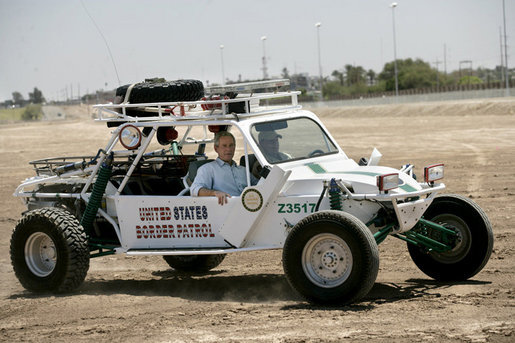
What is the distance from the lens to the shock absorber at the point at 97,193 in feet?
31.9

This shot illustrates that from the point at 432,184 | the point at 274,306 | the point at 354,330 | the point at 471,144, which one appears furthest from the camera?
the point at 471,144

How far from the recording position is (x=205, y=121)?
915cm

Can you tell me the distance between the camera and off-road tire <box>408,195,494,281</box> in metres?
8.95

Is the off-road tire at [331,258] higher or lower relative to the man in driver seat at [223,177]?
lower

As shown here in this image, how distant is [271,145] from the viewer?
917cm

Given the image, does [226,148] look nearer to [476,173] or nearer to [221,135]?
[221,135]

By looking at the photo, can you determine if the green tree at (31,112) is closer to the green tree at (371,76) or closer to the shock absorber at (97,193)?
the green tree at (371,76)

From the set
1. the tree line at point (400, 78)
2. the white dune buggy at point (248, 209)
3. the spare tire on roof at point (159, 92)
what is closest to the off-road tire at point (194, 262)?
the white dune buggy at point (248, 209)

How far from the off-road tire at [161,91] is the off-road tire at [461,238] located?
3079 mm

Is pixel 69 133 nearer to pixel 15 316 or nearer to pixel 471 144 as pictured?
pixel 471 144

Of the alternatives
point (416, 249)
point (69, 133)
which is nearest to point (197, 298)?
point (416, 249)

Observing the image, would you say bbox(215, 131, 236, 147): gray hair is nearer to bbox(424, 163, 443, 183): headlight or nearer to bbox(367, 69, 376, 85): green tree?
bbox(424, 163, 443, 183): headlight

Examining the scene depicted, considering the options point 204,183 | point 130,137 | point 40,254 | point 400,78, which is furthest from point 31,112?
point 204,183

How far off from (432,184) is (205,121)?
253 cm
